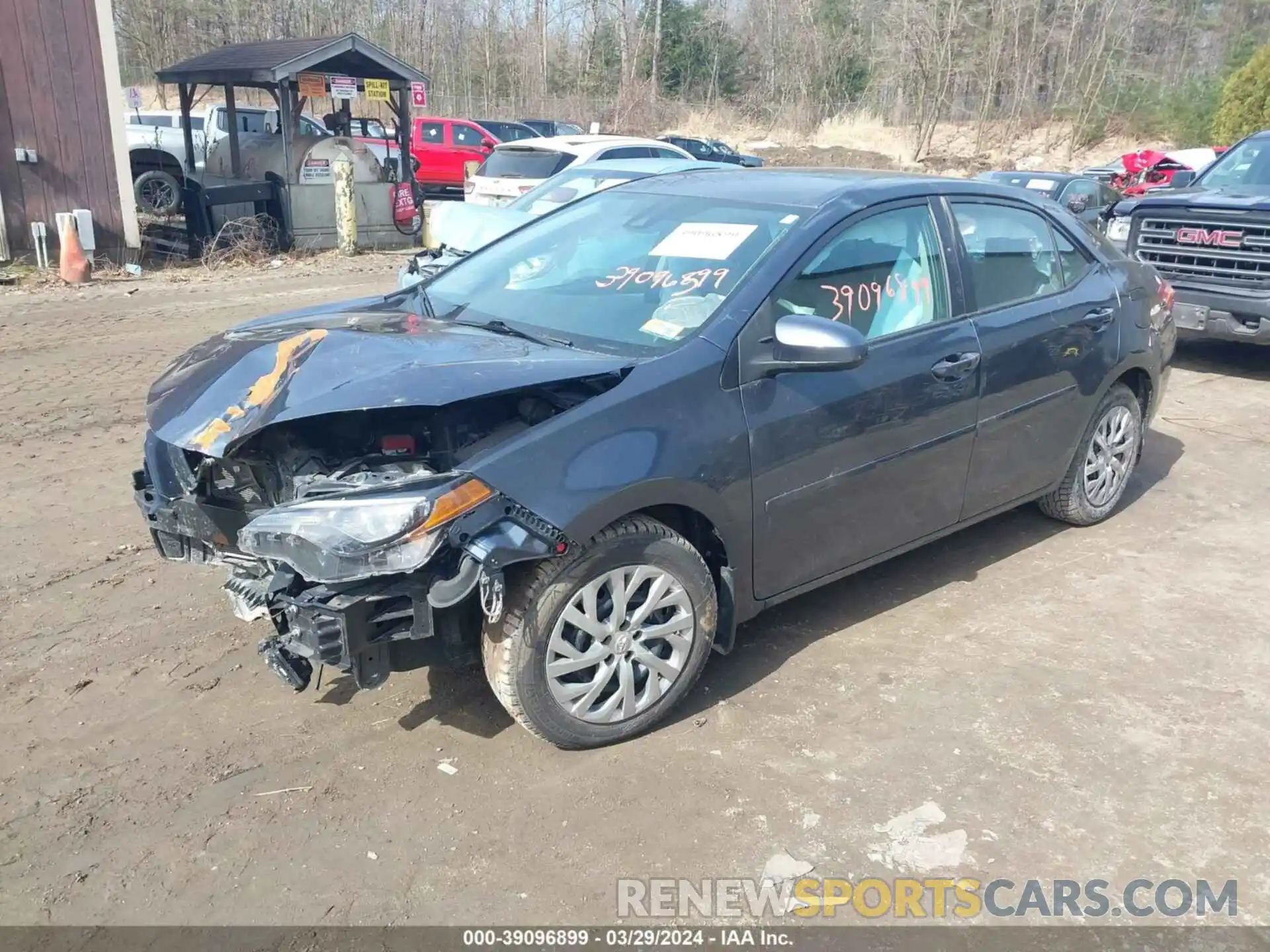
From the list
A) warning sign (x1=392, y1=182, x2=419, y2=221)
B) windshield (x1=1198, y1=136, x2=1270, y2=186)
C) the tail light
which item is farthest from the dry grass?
the tail light

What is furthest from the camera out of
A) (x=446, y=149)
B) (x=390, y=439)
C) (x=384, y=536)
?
(x=446, y=149)

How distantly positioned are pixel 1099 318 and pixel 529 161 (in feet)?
30.9

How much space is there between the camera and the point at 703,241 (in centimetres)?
405

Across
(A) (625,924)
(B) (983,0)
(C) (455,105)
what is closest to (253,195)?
(A) (625,924)

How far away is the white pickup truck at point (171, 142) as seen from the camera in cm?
1666

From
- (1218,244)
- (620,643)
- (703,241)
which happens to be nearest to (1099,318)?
(703,241)

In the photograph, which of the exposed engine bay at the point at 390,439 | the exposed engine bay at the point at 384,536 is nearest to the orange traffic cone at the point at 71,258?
the exposed engine bay at the point at 390,439

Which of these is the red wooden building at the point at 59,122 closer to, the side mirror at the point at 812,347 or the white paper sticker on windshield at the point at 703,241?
the white paper sticker on windshield at the point at 703,241

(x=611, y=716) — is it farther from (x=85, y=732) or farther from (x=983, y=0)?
(x=983, y=0)

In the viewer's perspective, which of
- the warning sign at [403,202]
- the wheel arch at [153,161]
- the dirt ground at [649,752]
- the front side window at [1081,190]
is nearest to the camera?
the dirt ground at [649,752]

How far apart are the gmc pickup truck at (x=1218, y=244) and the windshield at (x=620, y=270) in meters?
6.05

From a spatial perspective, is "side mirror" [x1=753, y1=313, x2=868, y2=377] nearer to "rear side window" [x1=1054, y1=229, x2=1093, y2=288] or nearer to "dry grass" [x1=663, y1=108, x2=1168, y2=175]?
"rear side window" [x1=1054, y1=229, x2=1093, y2=288]

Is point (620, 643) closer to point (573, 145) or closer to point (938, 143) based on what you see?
point (573, 145)

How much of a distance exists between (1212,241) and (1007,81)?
33.2 m
